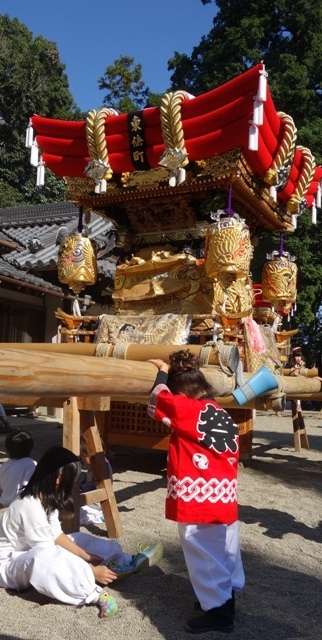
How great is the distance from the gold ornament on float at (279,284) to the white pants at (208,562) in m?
4.94

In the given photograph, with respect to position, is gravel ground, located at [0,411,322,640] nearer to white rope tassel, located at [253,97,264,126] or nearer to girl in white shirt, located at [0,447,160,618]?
girl in white shirt, located at [0,447,160,618]

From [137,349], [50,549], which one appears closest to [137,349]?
[137,349]

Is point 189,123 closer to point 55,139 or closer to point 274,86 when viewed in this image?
point 55,139

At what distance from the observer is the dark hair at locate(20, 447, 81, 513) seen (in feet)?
9.34

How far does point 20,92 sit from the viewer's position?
68.6ft

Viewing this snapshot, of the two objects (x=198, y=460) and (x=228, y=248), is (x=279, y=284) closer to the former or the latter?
(x=228, y=248)

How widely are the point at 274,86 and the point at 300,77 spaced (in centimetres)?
78

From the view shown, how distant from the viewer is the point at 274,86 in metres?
16.2

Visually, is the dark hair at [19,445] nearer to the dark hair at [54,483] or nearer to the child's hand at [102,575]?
the dark hair at [54,483]

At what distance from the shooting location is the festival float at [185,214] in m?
5.41

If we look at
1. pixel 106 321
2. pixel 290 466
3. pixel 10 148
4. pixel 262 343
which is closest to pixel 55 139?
pixel 106 321

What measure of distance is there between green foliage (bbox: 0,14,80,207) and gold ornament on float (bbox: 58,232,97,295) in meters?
14.7

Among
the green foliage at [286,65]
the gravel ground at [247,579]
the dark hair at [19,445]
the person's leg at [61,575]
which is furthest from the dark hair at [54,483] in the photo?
the green foliage at [286,65]

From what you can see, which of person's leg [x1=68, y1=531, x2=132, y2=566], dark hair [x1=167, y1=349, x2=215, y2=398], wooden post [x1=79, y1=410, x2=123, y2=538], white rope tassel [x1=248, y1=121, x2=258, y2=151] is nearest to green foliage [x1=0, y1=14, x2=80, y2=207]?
white rope tassel [x1=248, y1=121, x2=258, y2=151]
